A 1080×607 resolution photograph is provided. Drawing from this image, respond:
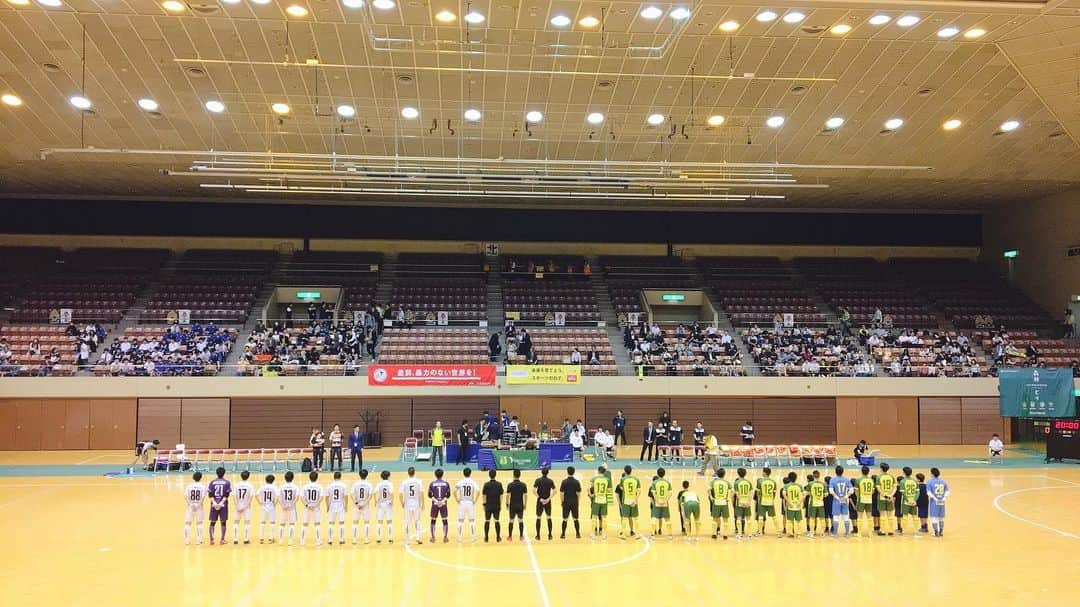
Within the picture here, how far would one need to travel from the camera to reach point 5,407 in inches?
1180

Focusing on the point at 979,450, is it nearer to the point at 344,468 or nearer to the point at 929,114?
the point at 929,114

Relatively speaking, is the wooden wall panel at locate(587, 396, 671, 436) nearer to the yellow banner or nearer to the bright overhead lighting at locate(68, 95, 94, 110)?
the yellow banner

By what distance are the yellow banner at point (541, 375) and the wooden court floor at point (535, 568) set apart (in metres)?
13.3

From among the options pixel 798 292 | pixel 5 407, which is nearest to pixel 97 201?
pixel 5 407

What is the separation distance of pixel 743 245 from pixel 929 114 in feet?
56.2

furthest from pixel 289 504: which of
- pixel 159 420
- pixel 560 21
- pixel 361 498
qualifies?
pixel 159 420

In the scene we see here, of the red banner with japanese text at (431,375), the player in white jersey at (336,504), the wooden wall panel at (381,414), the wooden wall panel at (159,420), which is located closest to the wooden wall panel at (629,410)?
the red banner with japanese text at (431,375)

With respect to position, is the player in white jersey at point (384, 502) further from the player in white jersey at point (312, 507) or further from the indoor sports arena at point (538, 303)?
the player in white jersey at point (312, 507)

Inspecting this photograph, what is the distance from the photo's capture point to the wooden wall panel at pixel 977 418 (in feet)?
107

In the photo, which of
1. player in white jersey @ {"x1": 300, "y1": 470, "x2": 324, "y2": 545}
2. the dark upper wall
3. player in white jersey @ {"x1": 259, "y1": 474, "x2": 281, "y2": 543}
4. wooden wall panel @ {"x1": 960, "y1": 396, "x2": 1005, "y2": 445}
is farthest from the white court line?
the dark upper wall

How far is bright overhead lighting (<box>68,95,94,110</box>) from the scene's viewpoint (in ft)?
75.9

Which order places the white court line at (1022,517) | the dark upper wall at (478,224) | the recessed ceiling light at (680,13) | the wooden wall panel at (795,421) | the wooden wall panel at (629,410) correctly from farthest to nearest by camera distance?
the dark upper wall at (478,224)
the wooden wall panel at (795,421)
the wooden wall panel at (629,410)
the white court line at (1022,517)
the recessed ceiling light at (680,13)

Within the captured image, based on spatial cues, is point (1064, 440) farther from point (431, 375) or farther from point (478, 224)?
point (478, 224)

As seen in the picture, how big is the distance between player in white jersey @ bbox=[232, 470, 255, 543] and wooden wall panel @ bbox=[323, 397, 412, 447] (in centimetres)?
1552
